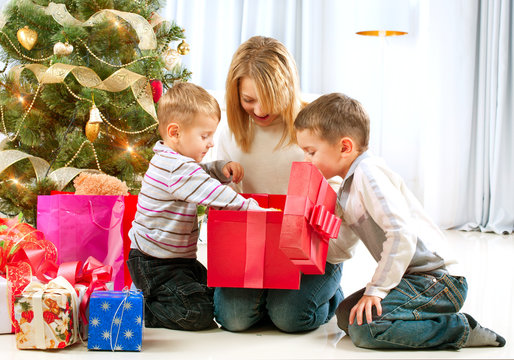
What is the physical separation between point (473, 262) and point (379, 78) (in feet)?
5.95

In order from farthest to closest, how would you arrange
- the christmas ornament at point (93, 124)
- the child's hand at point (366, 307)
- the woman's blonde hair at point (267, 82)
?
the christmas ornament at point (93, 124)
the woman's blonde hair at point (267, 82)
the child's hand at point (366, 307)

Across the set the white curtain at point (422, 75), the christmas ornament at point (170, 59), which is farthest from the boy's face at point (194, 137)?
the white curtain at point (422, 75)

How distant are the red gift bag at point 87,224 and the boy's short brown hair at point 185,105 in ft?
1.04

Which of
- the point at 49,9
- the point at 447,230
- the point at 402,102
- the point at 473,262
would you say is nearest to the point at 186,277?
the point at 49,9

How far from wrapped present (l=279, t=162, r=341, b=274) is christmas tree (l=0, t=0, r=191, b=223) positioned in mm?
927

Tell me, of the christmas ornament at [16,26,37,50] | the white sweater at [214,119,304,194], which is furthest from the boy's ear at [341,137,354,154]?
the christmas ornament at [16,26,37,50]

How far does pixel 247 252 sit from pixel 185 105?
1.44 feet

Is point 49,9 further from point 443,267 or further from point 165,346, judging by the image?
point 443,267

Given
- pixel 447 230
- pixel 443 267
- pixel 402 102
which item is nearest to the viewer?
pixel 443 267

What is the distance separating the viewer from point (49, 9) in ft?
6.98

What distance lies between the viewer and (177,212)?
1635mm

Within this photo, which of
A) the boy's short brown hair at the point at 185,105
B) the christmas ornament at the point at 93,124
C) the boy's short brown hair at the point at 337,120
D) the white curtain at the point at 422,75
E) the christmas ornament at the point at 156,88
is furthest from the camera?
the white curtain at the point at 422,75

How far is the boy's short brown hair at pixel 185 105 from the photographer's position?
1681 millimetres

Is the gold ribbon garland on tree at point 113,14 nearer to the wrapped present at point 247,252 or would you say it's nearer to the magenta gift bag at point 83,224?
the magenta gift bag at point 83,224
